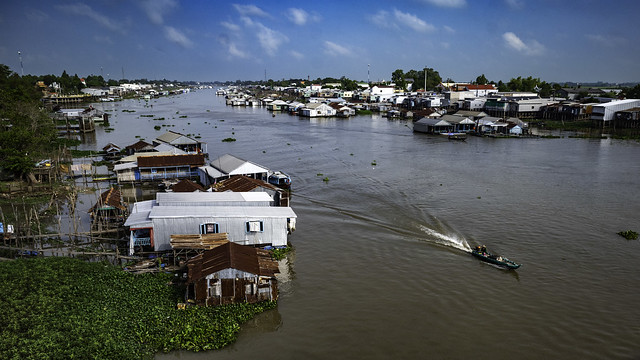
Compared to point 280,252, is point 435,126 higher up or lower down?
higher up

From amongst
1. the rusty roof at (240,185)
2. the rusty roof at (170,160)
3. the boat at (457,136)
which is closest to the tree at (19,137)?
the rusty roof at (170,160)

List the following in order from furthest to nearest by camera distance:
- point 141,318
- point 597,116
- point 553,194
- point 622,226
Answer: point 597,116, point 553,194, point 622,226, point 141,318

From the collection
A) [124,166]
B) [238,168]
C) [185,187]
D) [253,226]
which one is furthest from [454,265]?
[124,166]

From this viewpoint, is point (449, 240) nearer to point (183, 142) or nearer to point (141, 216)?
point (141, 216)

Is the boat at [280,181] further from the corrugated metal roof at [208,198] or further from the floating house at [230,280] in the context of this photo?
the floating house at [230,280]

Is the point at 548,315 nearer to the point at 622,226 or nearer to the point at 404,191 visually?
the point at 622,226

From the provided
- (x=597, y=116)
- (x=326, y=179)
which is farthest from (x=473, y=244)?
(x=597, y=116)
